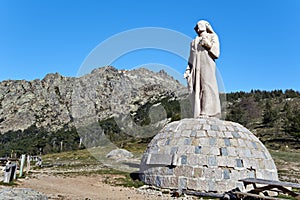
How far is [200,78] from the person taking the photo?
15.8 meters

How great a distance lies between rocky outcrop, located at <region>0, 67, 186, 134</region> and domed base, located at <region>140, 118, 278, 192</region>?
215ft

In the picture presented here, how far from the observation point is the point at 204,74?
15.7m

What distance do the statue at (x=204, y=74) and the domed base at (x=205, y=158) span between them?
2.71 feet

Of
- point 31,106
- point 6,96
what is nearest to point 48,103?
point 31,106

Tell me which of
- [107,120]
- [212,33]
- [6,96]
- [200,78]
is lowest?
[200,78]

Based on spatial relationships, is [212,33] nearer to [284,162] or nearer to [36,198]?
[36,198]

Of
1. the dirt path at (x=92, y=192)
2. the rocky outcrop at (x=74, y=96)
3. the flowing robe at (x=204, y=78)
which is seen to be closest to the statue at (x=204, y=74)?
the flowing robe at (x=204, y=78)

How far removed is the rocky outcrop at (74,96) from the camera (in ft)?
310

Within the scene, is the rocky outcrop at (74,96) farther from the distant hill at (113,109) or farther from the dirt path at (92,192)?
the dirt path at (92,192)

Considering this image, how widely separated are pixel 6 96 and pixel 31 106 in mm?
25089

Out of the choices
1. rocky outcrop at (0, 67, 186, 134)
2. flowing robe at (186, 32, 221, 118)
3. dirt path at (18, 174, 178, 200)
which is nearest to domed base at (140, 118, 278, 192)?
flowing robe at (186, 32, 221, 118)

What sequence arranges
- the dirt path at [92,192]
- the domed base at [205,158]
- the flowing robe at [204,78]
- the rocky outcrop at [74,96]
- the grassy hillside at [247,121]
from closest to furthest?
→ the dirt path at [92,192], the domed base at [205,158], the flowing robe at [204,78], the grassy hillside at [247,121], the rocky outcrop at [74,96]

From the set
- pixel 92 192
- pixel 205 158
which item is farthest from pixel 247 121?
pixel 92 192

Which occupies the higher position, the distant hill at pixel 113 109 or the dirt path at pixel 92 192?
the distant hill at pixel 113 109
